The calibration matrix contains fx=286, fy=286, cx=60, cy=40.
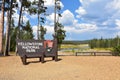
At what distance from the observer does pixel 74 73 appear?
55.7ft

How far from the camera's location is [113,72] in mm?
16750

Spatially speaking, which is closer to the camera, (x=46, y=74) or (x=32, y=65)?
(x=46, y=74)

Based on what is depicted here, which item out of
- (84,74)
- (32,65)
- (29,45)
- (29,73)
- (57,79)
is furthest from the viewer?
(29,45)

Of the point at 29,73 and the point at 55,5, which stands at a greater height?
the point at 55,5

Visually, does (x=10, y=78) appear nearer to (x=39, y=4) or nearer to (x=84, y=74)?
(x=84, y=74)

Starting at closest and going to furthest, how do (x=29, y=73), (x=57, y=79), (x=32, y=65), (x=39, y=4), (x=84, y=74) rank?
(x=57, y=79) → (x=84, y=74) → (x=29, y=73) → (x=32, y=65) → (x=39, y=4)

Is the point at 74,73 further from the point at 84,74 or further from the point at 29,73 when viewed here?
the point at 29,73

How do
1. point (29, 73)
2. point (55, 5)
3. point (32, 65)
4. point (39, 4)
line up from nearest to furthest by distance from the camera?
1. point (29, 73)
2. point (32, 65)
3. point (55, 5)
4. point (39, 4)

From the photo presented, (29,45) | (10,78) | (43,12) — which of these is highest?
(43,12)

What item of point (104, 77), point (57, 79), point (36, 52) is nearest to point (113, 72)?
point (104, 77)

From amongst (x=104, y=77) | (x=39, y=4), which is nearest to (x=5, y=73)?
(x=104, y=77)

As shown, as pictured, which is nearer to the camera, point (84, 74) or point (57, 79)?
point (57, 79)

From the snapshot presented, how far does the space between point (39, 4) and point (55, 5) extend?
4992mm

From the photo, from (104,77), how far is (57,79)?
2519mm
